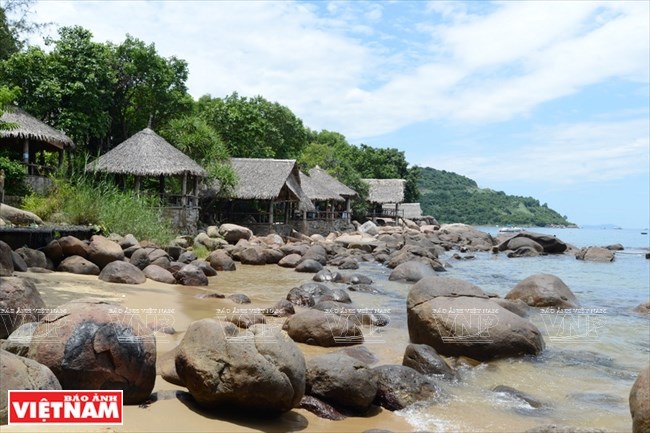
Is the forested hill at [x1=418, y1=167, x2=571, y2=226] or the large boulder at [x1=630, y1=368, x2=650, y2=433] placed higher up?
the forested hill at [x1=418, y1=167, x2=571, y2=226]

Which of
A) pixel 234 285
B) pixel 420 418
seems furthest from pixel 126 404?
pixel 234 285

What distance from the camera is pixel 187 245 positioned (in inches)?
768

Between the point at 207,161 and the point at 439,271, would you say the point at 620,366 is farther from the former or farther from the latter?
the point at 207,161

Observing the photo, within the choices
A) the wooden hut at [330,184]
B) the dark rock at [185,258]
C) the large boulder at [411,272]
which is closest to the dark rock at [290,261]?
the large boulder at [411,272]

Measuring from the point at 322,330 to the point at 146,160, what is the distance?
15.4m

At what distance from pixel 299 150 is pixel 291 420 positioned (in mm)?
42234

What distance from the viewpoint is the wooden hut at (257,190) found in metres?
26.5

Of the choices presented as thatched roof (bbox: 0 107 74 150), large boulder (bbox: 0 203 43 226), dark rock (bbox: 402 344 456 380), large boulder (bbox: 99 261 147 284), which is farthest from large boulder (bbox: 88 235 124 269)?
thatched roof (bbox: 0 107 74 150)

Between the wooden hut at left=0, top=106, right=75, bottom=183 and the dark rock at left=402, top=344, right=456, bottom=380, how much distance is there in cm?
1609

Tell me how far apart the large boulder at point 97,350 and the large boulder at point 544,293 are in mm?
A: 9631

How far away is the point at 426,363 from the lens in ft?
22.1

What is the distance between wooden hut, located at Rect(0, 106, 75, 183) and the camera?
1859 cm

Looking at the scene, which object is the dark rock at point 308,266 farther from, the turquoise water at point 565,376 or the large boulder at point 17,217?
the large boulder at point 17,217

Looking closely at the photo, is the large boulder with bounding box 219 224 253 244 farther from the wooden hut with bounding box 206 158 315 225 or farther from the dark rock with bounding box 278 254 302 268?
the dark rock with bounding box 278 254 302 268
